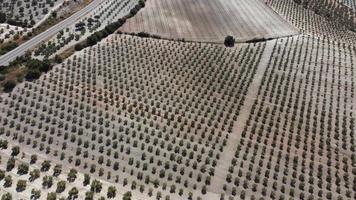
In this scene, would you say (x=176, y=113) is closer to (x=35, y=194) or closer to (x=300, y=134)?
(x=300, y=134)

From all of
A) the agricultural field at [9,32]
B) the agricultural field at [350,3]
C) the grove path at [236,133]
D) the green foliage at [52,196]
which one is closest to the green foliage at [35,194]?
the green foliage at [52,196]

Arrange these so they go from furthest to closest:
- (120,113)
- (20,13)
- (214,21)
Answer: (214,21), (20,13), (120,113)

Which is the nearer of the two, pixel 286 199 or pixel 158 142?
pixel 286 199

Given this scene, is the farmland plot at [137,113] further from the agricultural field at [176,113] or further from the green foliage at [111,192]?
the green foliage at [111,192]

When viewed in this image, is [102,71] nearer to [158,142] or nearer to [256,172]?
[158,142]

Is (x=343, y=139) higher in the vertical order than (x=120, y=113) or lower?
lower

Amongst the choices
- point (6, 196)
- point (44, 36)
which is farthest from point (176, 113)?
point (44, 36)

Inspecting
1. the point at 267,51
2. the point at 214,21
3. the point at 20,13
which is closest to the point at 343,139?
the point at 267,51
